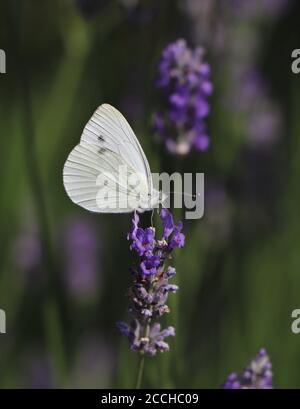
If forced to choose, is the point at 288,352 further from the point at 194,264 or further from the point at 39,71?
the point at 39,71

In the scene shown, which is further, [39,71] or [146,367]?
[39,71]

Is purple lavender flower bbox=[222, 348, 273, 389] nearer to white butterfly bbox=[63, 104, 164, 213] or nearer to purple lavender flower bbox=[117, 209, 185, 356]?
purple lavender flower bbox=[117, 209, 185, 356]

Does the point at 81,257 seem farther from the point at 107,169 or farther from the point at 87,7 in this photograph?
the point at 107,169

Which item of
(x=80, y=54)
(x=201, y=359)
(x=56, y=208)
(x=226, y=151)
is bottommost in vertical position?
(x=201, y=359)

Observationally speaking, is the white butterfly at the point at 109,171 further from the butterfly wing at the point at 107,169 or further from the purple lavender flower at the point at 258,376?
the purple lavender flower at the point at 258,376

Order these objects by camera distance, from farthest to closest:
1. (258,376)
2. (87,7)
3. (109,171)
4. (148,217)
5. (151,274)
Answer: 1. (148,217)
2. (87,7)
3. (109,171)
4. (258,376)
5. (151,274)

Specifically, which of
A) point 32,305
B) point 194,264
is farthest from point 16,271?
point 194,264

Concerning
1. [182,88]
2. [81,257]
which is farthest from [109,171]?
[81,257]
